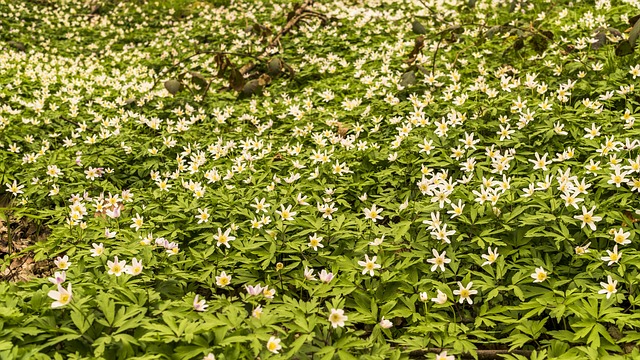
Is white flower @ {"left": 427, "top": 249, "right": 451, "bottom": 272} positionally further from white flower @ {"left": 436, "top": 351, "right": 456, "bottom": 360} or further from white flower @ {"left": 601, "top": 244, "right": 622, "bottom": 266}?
white flower @ {"left": 601, "top": 244, "right": 622, "bottom": 266}

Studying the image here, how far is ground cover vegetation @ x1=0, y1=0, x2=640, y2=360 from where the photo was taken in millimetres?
2258

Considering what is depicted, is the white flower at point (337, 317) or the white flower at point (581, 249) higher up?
the white flower at point (337, 317)

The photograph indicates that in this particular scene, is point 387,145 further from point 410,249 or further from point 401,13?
point 401,13

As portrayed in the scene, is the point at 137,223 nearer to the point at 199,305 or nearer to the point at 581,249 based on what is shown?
the point at 199,305

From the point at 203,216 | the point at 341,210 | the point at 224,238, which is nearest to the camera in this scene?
the point at 224,238

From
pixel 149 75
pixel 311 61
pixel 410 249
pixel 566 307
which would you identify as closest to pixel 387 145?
pixel 410 249

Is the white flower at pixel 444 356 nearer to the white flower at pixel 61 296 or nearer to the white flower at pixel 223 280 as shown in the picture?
the white flower at pixel 223 280

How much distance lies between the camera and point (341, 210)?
3.61 metres

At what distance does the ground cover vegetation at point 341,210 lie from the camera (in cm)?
226

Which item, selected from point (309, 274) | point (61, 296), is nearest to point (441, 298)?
point (309, 274)

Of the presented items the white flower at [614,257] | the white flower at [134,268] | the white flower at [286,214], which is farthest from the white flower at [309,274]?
the white flower at [614,257]

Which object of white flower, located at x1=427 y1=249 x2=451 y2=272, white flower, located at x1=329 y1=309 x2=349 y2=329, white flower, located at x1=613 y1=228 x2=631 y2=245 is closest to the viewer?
white flower, located at x1=329 y1=309 x2=349 y2=329

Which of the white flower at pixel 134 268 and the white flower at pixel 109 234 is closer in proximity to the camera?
the white flower at pixel 134 268

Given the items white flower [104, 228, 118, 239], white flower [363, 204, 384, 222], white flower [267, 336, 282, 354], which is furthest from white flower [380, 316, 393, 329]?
white flower [104, 228, 118, 239]
